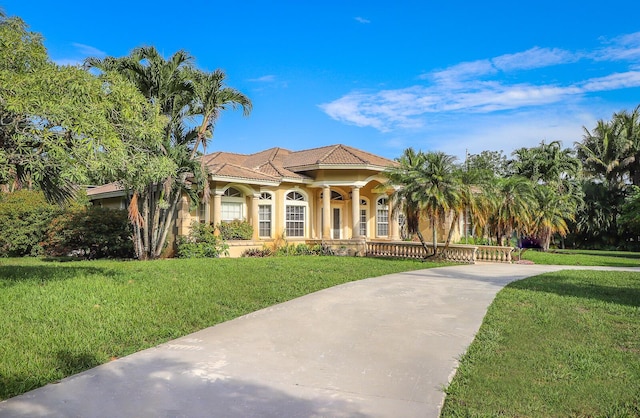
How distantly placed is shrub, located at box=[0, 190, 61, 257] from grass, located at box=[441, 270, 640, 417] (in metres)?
19.2

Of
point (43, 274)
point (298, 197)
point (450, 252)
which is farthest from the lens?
point (298, 197)

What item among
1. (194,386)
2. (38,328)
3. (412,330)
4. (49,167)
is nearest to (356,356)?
(412,330)

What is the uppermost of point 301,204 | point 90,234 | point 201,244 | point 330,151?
point 330,151

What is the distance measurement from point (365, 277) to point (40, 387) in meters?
10.5

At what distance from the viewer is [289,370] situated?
5.71 m

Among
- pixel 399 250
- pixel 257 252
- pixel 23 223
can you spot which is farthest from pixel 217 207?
pixel 399 250

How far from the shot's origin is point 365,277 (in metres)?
14.6

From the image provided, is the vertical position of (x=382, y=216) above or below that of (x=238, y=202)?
below

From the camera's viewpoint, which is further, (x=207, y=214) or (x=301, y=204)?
(x=301, y=204)

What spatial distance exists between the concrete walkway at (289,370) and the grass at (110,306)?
56 cm

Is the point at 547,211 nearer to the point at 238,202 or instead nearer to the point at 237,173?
the point at 238,202

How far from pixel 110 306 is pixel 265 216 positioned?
1563 cm

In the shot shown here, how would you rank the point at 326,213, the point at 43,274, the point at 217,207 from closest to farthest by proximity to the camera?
1. the point at 43,274
2. the point at 217,207
3. the point at 326,213

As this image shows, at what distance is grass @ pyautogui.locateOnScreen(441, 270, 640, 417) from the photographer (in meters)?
4.69
